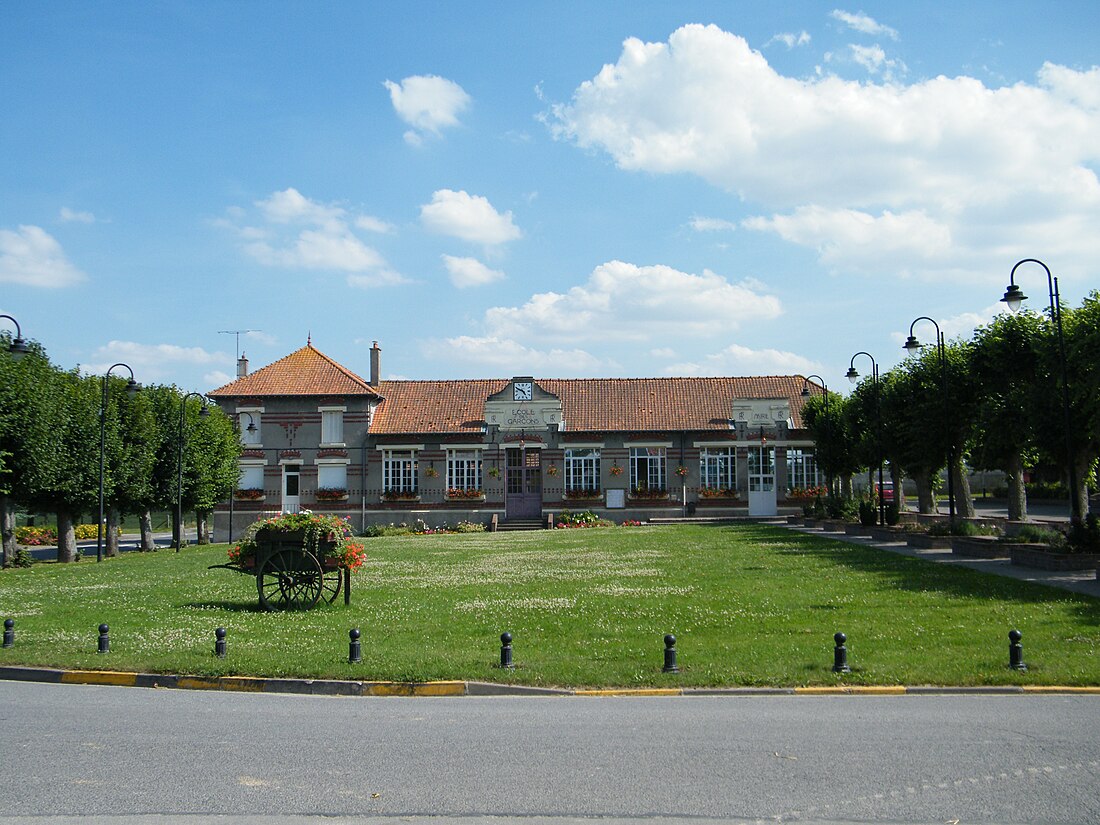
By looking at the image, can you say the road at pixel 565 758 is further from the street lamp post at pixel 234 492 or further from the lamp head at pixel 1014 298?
the street lamp post at pixel 234 492

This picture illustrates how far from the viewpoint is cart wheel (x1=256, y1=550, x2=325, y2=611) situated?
16672 millimetres

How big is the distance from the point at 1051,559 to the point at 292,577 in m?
16.3

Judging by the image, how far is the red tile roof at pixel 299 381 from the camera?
49812 millimetres

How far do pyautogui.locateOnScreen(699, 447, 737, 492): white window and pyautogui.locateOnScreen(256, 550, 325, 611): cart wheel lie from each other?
3545cm

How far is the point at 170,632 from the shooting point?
14.3 m

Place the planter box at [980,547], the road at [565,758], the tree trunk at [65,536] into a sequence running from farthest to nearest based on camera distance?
1. the tree trunk at [65,536]
2. the planter box at [980,547]
3. the road at [565,758]

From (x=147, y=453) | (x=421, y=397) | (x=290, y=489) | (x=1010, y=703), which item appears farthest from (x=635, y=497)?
(x=1010, y=703)

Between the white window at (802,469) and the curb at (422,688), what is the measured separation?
40.8m

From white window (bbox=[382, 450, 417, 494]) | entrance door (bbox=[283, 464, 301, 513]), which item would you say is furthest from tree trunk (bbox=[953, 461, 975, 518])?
entrance door (bbox=[283, 464, 301, 513])

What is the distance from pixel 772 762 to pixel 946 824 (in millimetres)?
1592

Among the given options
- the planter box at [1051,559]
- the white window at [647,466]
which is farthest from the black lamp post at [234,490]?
the planter box at [1051,559]

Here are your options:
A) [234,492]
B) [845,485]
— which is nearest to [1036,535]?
[845,485]

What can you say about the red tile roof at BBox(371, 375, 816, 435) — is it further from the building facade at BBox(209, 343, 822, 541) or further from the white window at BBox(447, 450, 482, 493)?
the white window at BBox(447, 450, 482, 493)

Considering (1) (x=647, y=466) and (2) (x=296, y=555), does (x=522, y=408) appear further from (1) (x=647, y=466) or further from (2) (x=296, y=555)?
(2) (x=296, y=555)
